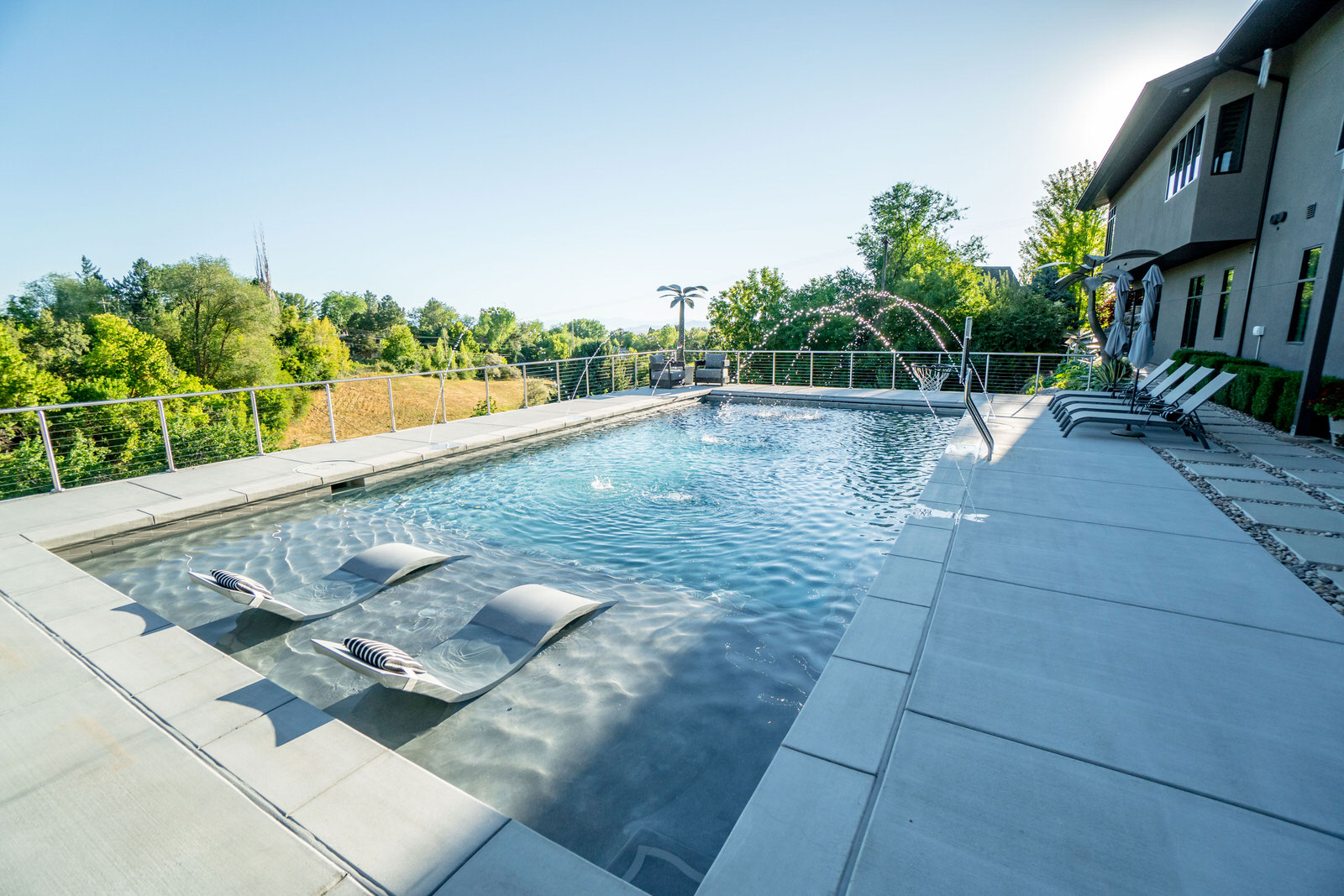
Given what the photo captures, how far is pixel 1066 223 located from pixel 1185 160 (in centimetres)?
2417

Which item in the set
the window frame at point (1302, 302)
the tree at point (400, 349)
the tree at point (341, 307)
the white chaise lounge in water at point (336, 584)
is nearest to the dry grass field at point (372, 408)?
the tree at point (400, 349)

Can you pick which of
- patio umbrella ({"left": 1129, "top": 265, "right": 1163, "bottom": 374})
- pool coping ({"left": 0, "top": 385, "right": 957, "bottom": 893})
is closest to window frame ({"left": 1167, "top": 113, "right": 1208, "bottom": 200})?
patio umbrella ({"left": 1129, "top": 265, "right": 1163, "bottom": 374})

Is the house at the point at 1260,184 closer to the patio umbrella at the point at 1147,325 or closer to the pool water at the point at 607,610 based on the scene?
the patio umbrella at the point at 1147,325

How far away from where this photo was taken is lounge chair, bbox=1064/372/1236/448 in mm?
6691

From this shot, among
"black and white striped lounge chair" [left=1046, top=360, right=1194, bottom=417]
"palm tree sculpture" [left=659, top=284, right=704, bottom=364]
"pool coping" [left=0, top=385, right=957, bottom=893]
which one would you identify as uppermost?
"palm tree sculpture" [left=659, top=284, right=704, bottom=364]

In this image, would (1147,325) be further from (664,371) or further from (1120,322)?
(664,371)

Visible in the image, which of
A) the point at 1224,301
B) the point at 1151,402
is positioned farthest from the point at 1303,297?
the point at 1224,301

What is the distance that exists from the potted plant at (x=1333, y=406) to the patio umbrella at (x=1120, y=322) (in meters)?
2.27

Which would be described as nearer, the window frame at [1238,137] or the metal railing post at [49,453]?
the metal railing post at [49,453]

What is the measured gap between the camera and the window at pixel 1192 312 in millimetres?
13039

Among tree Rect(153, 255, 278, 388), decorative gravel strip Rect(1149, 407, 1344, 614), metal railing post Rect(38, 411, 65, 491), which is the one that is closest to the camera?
decorative gravel strip Rect(1149, 407, 1344, 614)

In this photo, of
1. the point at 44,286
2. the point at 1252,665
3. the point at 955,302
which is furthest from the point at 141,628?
the point at 44,286

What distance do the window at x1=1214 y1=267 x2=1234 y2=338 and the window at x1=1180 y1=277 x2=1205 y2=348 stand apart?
1.27 meters

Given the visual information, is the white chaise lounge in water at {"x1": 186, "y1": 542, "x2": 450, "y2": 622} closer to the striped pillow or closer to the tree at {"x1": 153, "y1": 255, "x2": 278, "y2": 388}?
the striped pillow
